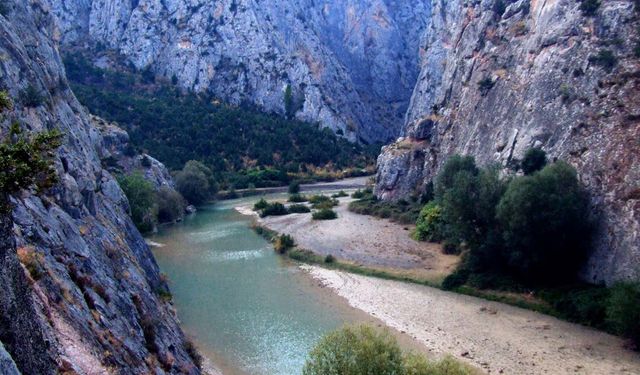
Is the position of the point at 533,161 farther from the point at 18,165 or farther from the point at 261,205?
the point at 261,205

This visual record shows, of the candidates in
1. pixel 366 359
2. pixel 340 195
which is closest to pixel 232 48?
pixel 340 195

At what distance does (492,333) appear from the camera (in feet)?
90.0

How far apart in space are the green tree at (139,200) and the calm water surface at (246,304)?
110 inches

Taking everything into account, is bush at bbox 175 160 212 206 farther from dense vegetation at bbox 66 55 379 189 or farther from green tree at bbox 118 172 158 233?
green tree at bbox 118 172 158 233

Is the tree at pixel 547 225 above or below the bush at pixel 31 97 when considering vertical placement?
below

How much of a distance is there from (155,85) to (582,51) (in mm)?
89530

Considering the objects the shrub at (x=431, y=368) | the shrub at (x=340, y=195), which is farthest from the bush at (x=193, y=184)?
the shrub at (x=431, y=368)

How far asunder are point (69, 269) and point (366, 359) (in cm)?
860

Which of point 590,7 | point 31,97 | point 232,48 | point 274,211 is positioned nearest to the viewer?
point 31,97

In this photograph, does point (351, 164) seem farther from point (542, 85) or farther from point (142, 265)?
point (142, 265)

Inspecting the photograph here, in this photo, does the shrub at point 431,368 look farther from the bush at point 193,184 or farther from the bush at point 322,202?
the bush at point 193,184

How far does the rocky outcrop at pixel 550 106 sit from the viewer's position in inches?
1240

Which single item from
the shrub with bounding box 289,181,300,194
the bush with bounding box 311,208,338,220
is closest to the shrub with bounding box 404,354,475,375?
the bush with bounding box 311,208,338,220

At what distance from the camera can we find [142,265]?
27.6m
